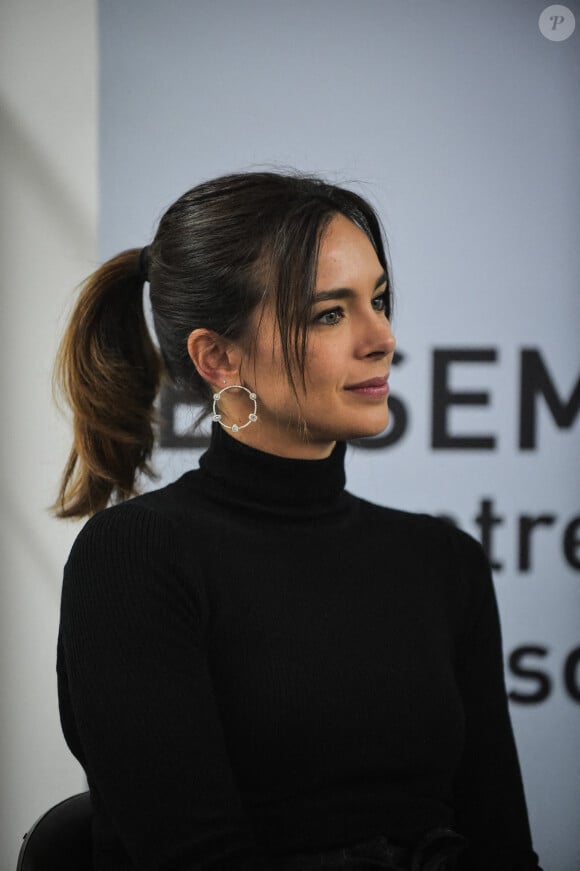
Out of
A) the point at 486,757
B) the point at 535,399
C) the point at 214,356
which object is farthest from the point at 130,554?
the point at 535,399

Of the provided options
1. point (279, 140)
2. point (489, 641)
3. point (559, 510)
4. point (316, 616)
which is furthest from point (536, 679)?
point (279, 140)

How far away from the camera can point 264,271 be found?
43.9 inches

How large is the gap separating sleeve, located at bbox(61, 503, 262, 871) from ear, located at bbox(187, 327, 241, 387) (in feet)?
0.90

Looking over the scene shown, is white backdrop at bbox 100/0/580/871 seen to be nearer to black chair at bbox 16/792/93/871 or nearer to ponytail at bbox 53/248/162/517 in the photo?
ponytail at bbox 53/248/162/517

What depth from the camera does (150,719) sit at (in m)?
0.96

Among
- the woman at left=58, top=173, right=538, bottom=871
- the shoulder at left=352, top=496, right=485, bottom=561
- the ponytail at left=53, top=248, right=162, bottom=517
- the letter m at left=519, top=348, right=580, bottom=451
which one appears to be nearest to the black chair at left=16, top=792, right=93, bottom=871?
the woman at left=58, top=173, right=538, bottom=871

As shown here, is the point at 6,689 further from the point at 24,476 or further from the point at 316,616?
the point at 316,616

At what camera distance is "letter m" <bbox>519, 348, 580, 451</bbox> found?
2043mm

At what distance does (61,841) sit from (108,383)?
0.58 metres

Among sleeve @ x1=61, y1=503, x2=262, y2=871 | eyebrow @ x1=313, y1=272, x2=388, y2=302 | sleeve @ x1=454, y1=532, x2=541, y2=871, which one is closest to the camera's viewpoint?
sleeve @ x1=61, y1=503, x2=262, y2=871

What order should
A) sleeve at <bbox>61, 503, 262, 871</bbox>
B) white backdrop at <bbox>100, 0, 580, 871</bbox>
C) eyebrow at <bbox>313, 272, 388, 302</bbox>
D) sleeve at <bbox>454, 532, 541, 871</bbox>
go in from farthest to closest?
white backdrop at <bbox>100, 0, 580, 871</bbox>
sleeve at <bbox>454, 532, 541, 871</bbox>
eyebrow at <bbox>313, 272, 388, 302</bbox>
sleeve at <bbox>61, 503, 262, 871</bbox>

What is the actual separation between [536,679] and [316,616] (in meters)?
1.13

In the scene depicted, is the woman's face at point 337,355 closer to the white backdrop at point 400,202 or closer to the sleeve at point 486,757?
the sleeve at point 486,757

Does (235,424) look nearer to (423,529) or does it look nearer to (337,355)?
(337,355)
